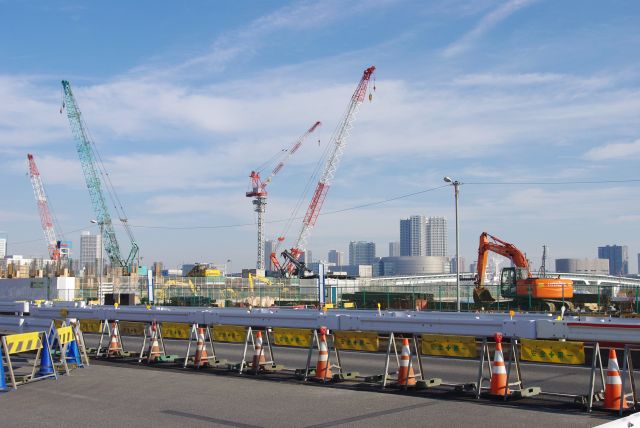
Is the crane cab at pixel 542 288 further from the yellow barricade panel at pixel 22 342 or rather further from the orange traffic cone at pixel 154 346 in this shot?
the yellow barricade panel at pixel 22 342

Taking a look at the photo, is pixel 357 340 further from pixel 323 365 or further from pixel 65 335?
pixel 65 335

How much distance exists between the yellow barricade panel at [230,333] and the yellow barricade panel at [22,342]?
411 centimetres

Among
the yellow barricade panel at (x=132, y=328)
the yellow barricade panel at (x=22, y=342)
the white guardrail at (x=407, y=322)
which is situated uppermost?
the white guardrail at (x=407, y=322)

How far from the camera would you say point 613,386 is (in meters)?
11.1

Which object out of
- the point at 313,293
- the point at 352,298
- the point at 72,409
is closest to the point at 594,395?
the point at 72,409

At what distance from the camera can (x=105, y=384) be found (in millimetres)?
14234

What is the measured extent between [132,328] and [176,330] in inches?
102

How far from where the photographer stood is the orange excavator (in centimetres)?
4350

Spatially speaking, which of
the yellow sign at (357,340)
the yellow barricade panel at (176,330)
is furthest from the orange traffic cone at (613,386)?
the yellow barricade panel at (176,330)

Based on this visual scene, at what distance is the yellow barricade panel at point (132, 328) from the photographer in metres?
19.8

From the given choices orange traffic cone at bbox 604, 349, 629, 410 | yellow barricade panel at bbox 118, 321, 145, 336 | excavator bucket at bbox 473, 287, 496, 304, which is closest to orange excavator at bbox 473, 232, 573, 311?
excavator bucket at bbox 473, 287, 496, 304

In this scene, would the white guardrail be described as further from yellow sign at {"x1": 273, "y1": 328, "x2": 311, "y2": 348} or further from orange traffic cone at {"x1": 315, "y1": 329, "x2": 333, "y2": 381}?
orange traffic cone at {"x1": 315, "y1": 329, "x2": 333, "y2": 381}

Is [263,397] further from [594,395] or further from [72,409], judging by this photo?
[594,395]

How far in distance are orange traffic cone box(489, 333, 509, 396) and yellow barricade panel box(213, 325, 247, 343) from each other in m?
6.16
